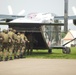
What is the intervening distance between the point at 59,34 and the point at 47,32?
116 inches

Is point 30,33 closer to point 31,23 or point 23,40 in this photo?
point 31,23

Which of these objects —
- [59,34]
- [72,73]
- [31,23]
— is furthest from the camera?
[59,34]

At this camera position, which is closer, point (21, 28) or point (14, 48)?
point (14, 48)

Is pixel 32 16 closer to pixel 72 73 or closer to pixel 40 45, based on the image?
pixel 40 45

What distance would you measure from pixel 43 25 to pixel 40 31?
423 mm

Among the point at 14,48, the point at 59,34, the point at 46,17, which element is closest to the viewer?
the point at 14,48

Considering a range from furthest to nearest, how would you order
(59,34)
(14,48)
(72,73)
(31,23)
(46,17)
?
(59,34)
(46,17)
(31,23)
(14,48)
(72,73)

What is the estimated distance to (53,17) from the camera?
84.1 ft

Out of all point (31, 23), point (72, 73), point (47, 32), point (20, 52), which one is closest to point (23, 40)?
point (20, 52)

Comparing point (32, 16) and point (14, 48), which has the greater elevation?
point (32, 16)

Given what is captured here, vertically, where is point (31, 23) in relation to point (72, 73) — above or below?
above

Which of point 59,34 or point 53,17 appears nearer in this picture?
point 53,17

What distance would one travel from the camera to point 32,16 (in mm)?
24375

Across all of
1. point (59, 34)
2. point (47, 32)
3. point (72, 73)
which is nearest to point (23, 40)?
point (47, 32)
